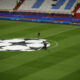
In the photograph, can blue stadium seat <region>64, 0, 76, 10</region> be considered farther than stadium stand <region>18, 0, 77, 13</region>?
No

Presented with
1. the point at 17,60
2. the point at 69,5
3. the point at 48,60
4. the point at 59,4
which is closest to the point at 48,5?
the point at 59,4

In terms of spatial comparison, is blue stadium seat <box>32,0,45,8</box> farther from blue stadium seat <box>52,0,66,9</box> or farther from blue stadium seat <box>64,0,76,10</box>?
blue stadium seat <box>64,0,76,10</box>

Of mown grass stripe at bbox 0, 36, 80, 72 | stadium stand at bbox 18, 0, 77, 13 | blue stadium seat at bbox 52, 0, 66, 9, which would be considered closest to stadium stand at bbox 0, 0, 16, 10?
stadium stand at bbox 18, 0, 77, 13

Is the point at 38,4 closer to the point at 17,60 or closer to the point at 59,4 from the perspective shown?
the point at 59,4

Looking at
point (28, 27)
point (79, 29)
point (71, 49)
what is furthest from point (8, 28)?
point (71, 49)

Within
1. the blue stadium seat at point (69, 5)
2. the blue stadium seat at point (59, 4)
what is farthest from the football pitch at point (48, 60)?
the blue stadium seat at point (59, 4)

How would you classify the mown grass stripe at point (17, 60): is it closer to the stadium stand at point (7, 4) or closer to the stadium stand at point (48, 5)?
the stadium stand at point (48, 5)

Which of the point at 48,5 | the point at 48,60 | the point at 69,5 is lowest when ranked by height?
the point at 48,60

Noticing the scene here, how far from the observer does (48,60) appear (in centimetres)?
2159

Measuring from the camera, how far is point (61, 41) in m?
28.5

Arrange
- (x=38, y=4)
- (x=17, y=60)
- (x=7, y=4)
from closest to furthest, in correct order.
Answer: (x=17, y=60)
(x=38, y=4)
(x=7, y=4)

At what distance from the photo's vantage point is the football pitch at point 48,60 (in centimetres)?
1825

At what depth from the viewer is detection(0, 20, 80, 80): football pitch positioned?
59.9ft

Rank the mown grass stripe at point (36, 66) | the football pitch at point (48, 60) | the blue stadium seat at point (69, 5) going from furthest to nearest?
the blue stadium seat at point (69, 5) → the mown grass stripe at point (36, 66) → the football pitch at point (48, 60)
